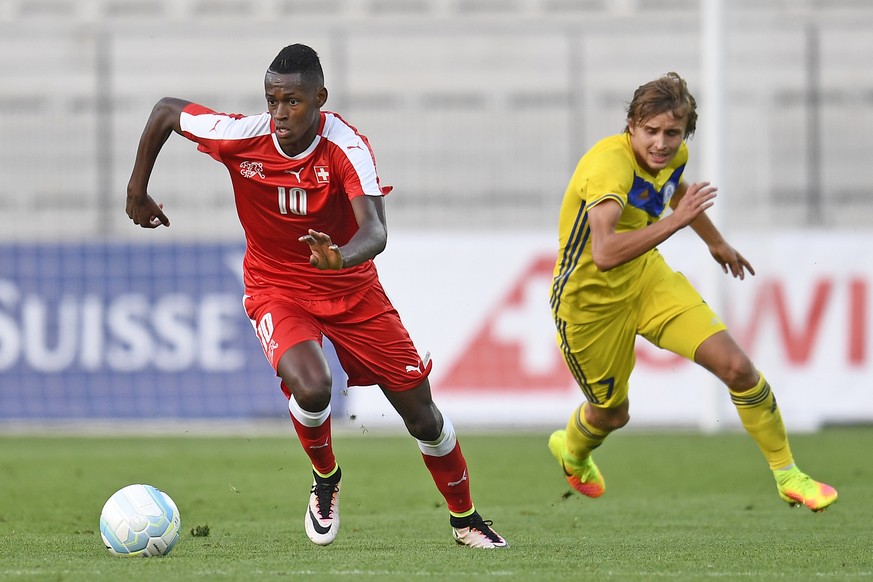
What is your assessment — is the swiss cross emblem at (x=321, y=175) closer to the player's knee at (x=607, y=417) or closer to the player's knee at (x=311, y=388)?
the player's knee at (x=311, y=388)

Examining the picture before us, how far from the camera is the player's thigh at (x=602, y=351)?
276 inches

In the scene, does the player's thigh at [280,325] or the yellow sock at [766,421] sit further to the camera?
the yellow sock at [766,421]

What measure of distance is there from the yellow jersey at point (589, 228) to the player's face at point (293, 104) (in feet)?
4.47

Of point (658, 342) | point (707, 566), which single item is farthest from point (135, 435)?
point (707, 566)

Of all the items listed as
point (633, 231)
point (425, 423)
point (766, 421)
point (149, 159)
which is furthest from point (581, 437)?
point (149, 159)

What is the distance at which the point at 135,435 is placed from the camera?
13.5 m

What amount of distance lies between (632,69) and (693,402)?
14.8 ft

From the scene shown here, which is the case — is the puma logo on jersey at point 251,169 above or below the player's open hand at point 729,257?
above

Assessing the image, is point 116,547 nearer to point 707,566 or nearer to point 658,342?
point 707,566

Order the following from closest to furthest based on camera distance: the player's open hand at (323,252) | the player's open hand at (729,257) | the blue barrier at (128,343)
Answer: the player's open hand at (323,252), the player's open hand at (729,257), the blue barrier at (128,343)

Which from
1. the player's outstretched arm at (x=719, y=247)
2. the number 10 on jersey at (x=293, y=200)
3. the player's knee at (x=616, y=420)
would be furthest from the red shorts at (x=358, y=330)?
the player's outstretched arm at (x=719, y=247)

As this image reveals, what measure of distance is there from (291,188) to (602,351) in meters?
1.93

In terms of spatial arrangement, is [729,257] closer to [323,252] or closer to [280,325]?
[280,325]

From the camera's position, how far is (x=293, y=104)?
5852 millimetres
